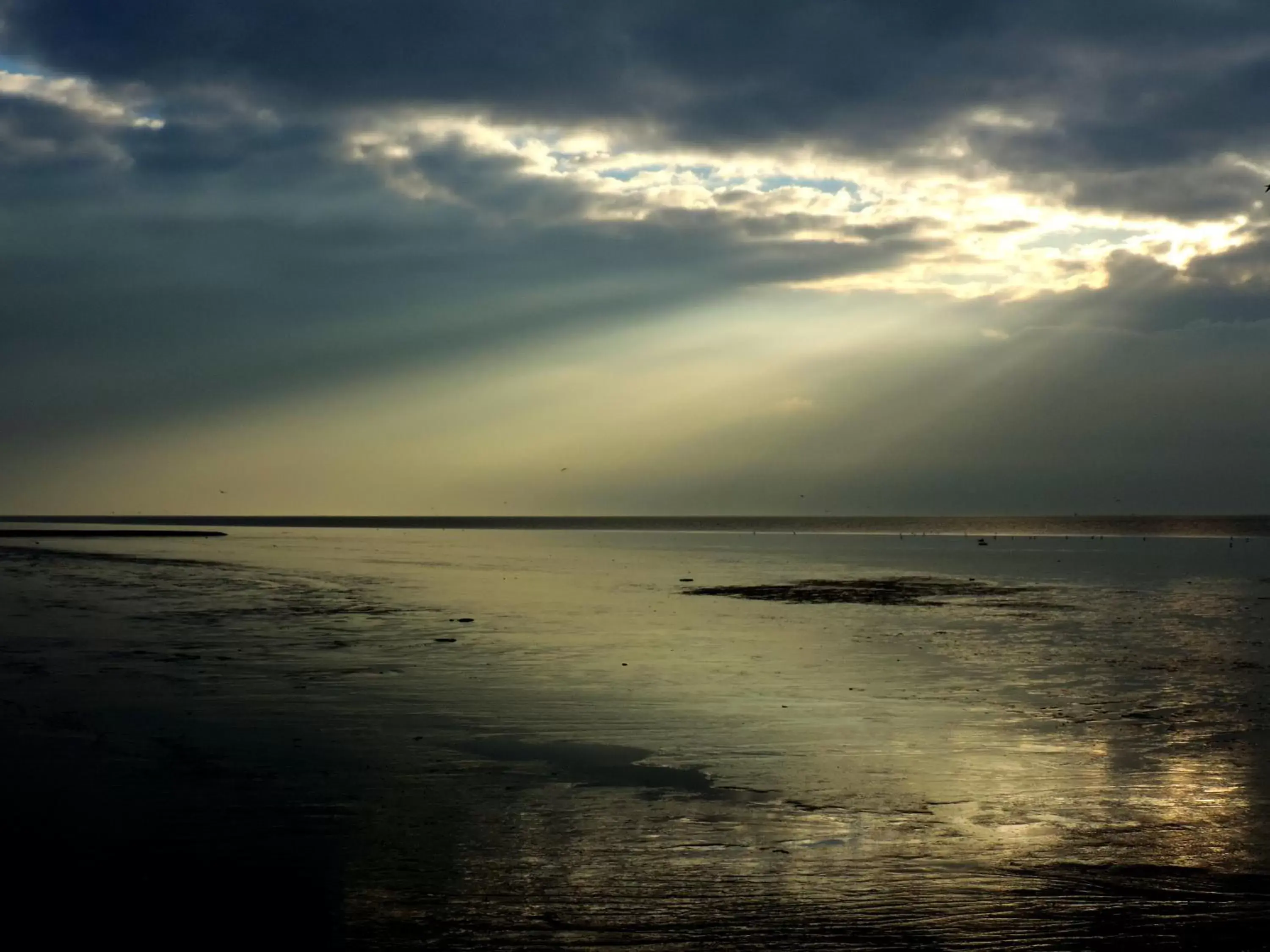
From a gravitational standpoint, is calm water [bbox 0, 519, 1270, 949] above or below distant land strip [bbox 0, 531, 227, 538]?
above

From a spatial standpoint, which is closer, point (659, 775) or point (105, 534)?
point (659, 775)

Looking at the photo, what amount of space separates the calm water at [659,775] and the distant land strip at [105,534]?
105515 millimetres

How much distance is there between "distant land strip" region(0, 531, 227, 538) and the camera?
5046 inches

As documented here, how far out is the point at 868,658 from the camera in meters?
26.0

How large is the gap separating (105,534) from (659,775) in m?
152

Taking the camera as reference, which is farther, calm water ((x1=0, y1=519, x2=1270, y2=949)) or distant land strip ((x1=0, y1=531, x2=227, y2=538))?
distant land strip ((x1=0, y1=531, x2=227, y2=538))

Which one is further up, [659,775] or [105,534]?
[659,775]

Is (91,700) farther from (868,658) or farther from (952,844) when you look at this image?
(868,658)

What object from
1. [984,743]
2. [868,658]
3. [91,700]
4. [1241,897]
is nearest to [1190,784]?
[984,743]

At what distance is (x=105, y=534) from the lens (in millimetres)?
147125

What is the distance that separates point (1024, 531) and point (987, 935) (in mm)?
187517

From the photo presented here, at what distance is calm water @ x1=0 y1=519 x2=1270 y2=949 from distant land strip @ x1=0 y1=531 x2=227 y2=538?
106m

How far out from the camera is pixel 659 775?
14.1 m

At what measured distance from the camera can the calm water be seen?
9281mm
